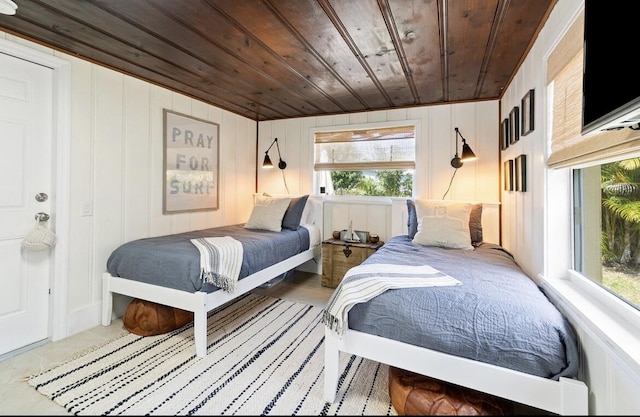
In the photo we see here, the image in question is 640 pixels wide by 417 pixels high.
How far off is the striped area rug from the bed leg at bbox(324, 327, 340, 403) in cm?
5

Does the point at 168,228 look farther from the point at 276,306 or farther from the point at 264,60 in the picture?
Answer: the point at 264,60

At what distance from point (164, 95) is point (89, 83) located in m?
0.68

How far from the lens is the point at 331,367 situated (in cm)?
154

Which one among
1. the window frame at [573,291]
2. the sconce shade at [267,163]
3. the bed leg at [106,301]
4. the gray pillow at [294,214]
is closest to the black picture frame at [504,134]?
the window frame at [573,291]

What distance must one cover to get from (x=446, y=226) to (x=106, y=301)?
2.93 m

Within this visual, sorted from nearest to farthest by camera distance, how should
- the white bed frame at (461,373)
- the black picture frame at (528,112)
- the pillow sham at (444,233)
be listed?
the white bed frame at (461,373) < the black picture frame at (528,112) < the pillow sham at (444,233)

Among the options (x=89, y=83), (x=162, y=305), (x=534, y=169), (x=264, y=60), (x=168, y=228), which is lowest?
(x=162, y=305)

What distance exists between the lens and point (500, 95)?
304 cm

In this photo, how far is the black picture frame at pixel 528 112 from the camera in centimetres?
196

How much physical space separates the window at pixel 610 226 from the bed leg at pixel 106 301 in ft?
10.5

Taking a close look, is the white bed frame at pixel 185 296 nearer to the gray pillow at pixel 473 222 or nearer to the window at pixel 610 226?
the gray pillow at pixel 473 222

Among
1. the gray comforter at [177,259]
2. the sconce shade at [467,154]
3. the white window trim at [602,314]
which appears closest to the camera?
the white window trim at [602,314]

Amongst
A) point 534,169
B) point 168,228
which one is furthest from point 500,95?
point 168,228

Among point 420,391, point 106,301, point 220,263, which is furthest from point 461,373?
point 106,301
